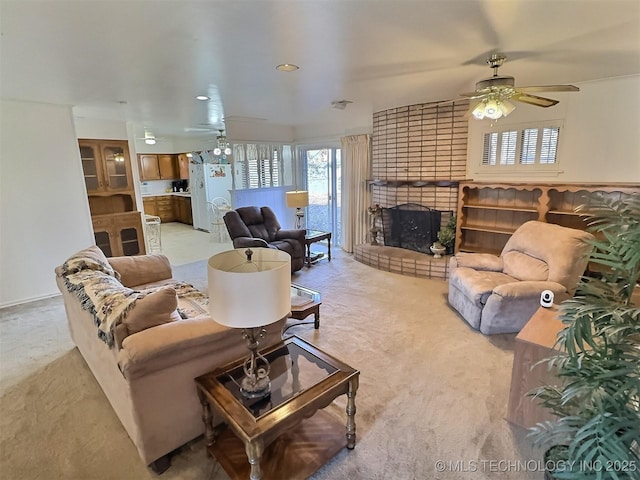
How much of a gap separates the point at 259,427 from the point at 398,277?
3.61 m

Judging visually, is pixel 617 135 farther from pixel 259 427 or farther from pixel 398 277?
pixel 259 427

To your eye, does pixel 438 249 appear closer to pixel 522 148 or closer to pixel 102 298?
pixel 522 148

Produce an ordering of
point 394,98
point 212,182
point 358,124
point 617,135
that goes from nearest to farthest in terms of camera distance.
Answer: point 617,135
point 394,98
point 358,124
point 212,182

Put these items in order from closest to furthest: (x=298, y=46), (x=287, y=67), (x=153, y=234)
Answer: (x=298, y=46)
(x=287, y=67)
(x=153, y=234)

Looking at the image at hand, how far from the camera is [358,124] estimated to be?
19.2 feet

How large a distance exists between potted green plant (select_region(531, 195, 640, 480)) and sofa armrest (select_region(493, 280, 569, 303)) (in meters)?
1.65

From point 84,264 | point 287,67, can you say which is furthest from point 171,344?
point 287,67

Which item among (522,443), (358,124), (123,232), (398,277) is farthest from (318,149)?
(522,443)

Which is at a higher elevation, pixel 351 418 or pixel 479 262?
pixel 479 262

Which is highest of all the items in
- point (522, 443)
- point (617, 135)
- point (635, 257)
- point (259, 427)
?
point (617, 135)

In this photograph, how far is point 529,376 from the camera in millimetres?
2016

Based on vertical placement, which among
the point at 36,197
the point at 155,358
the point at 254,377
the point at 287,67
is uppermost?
the point at 287,67

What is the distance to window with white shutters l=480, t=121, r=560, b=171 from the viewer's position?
3.99 m

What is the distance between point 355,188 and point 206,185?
4062mm
